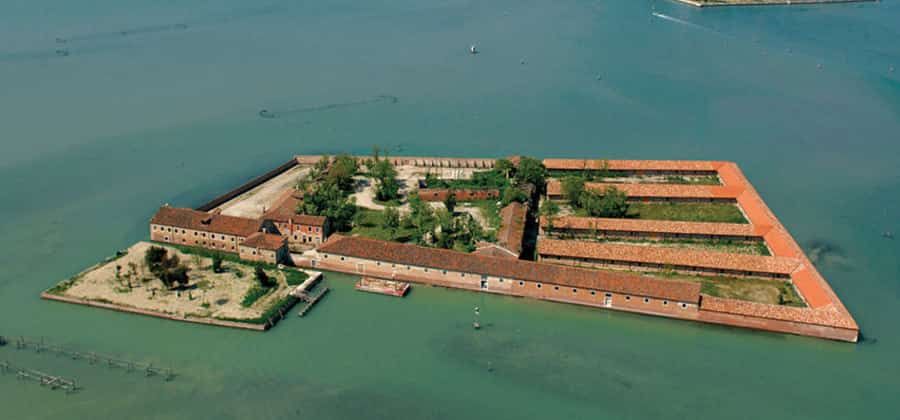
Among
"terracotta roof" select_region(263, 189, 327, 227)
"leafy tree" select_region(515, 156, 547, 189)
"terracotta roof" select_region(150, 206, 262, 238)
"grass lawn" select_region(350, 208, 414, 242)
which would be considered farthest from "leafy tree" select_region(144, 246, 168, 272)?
"leafy tree" select_region(515, 156, 547, 189)

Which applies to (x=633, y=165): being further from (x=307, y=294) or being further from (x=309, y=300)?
(x=309, y=300)

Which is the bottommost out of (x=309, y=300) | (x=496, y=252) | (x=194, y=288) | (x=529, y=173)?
(x=309, y=300)

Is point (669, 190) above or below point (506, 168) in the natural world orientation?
below

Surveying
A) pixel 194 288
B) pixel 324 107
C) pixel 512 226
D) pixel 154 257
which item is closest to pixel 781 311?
pixel 512 226

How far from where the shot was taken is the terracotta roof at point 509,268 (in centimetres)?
3641

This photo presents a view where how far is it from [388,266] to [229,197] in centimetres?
1485

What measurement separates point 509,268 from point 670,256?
8933mm

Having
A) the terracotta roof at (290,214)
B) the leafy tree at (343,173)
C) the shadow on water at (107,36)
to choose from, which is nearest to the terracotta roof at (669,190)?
the leafy tree at (343,173)

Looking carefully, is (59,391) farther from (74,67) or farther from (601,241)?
(74,67)

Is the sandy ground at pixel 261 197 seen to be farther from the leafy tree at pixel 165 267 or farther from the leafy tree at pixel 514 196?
the leafy tree at pixel 514 196

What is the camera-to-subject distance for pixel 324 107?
70.6m

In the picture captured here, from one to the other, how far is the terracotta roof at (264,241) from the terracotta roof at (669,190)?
18.1 meters

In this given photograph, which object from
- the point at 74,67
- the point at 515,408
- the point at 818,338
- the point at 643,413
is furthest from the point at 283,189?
the point at 74,67

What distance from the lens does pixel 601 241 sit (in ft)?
144
